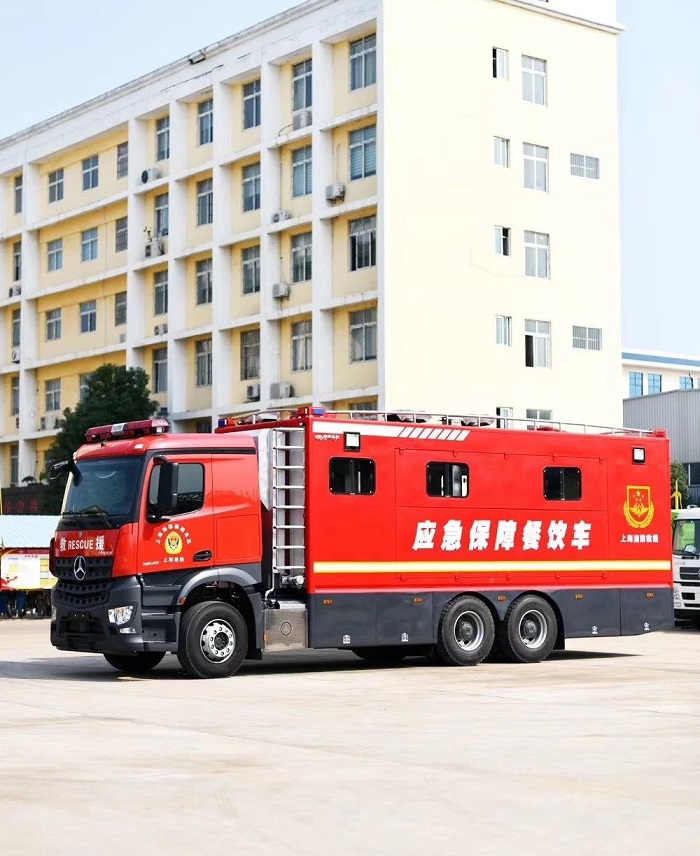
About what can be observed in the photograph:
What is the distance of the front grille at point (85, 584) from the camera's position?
18109 millimetres

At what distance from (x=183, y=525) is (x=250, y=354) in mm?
33602

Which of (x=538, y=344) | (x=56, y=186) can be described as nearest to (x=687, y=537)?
(x=538, y=344)

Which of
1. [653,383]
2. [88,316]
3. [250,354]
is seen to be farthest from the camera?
[653,383]

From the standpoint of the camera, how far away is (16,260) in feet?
208

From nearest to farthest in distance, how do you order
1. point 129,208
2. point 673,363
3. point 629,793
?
point 629,793
point 129,208
point 673,363

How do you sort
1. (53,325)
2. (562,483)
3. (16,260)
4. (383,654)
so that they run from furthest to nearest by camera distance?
(16,260)
(53,325)
(383,654)
(562,483)

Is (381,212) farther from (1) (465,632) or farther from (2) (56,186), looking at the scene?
(1) (465,632)

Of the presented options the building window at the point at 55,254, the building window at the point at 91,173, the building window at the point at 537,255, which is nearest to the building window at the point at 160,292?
the building window at the point at 91,173

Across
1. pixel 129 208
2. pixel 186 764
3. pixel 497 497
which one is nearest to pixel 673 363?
pixel 129 208

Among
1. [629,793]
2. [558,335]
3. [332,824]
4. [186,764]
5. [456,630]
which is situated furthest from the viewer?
[558,335]

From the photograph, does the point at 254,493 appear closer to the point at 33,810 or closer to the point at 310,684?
the point at 310,684

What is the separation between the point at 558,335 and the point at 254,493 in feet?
103

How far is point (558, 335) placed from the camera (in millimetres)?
48844

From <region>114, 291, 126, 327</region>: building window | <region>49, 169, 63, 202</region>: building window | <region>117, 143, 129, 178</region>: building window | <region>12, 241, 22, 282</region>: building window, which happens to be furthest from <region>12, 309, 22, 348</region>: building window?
<region>117, 143, 129, 178</region>: building window
